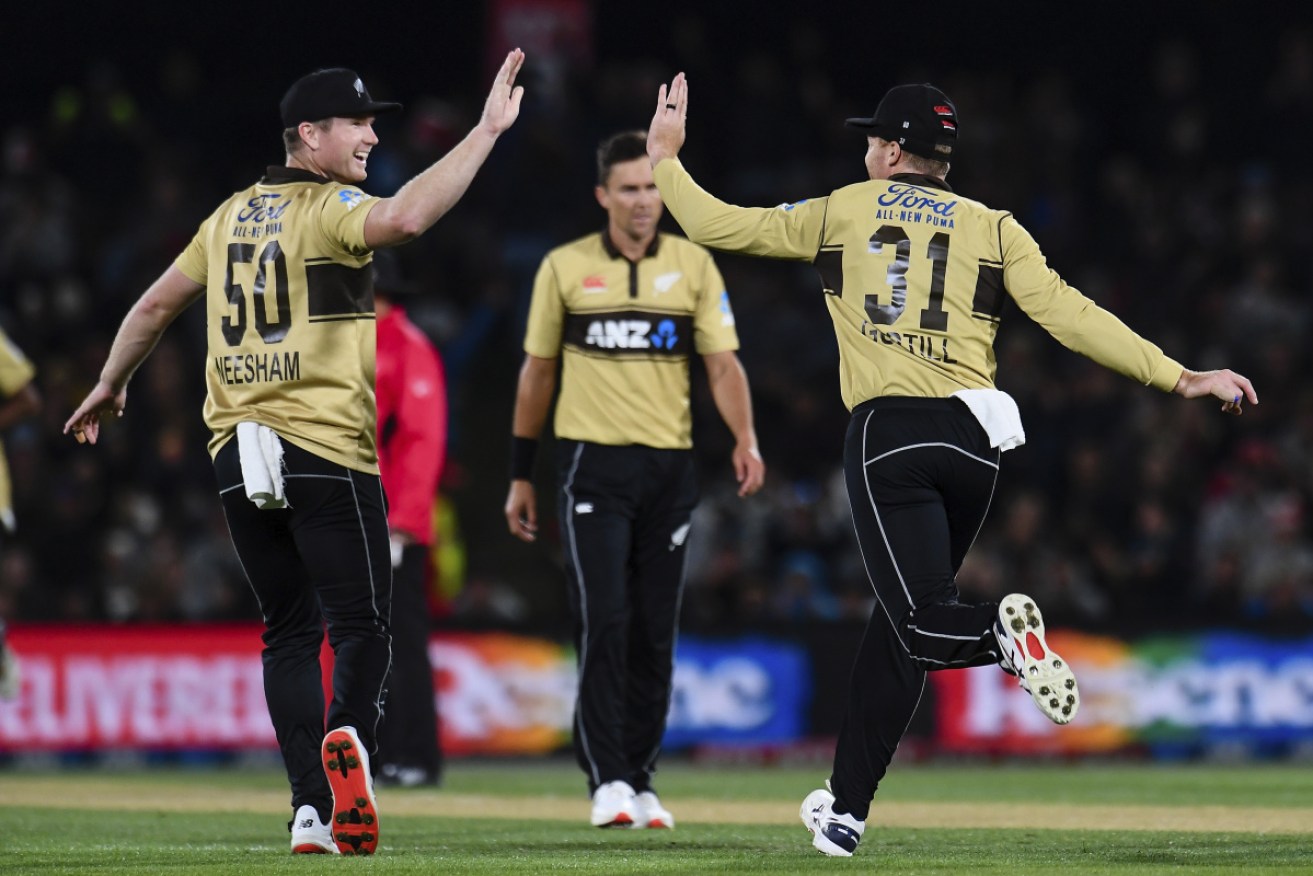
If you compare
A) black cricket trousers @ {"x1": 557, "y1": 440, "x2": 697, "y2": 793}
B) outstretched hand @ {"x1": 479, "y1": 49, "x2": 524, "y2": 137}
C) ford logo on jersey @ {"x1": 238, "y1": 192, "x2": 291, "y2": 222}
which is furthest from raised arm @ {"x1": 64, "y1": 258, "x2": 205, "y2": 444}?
black cricket trousers @ {"x1": 557, "y1": 440, "x2": 697, "y2": 793}

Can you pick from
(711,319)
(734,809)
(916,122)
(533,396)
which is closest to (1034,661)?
(916,122)

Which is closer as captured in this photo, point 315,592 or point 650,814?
point 315,592

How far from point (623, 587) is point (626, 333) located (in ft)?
3.32

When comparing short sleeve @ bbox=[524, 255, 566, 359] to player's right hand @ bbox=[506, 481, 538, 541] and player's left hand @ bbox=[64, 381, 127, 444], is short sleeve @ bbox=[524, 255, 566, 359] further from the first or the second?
player's left hand @ bbox=[64, 381, 127, 444]

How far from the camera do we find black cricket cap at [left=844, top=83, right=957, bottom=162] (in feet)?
21.3

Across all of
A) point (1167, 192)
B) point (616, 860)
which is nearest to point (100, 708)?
point (616, 860)

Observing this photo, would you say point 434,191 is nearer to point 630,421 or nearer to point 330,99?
point 330,99

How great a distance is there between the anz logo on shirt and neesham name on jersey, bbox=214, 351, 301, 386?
6.97ft

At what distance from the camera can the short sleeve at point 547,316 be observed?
8.49m

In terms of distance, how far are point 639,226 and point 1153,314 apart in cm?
1047

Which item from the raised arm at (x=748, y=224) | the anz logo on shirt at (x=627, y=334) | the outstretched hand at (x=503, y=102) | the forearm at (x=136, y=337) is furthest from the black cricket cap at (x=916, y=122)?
the forearm at (x=136, y=337)

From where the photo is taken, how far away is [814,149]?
19.1 m

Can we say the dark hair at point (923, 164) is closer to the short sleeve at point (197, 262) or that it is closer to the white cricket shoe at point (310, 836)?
the short sleeve at point (197, 262)

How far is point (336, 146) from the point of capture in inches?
258
